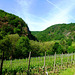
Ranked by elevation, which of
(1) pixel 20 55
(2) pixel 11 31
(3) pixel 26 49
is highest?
(2) pixel 11 31

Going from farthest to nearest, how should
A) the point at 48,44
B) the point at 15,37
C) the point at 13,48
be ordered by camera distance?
the point at 48,44
the point at 15,37
the point at 13,48

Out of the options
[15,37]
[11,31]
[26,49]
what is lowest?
[26,49]

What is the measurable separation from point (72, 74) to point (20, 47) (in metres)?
34.8

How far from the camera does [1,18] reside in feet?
215

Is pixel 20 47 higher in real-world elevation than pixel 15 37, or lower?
lower

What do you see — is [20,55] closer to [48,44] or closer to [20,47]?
[20,47]

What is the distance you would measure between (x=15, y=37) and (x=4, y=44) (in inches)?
506

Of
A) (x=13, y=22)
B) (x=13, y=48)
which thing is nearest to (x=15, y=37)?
(x=13, y=48)

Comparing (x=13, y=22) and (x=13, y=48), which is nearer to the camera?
(x=13, y=48)

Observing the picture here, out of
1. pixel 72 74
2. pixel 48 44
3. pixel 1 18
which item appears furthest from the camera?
pixel 48 44

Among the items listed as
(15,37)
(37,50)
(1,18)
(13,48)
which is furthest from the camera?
(1,18)

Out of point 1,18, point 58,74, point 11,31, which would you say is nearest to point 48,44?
point 11,31

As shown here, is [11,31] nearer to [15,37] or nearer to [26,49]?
[15,37]

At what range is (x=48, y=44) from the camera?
71312mm
